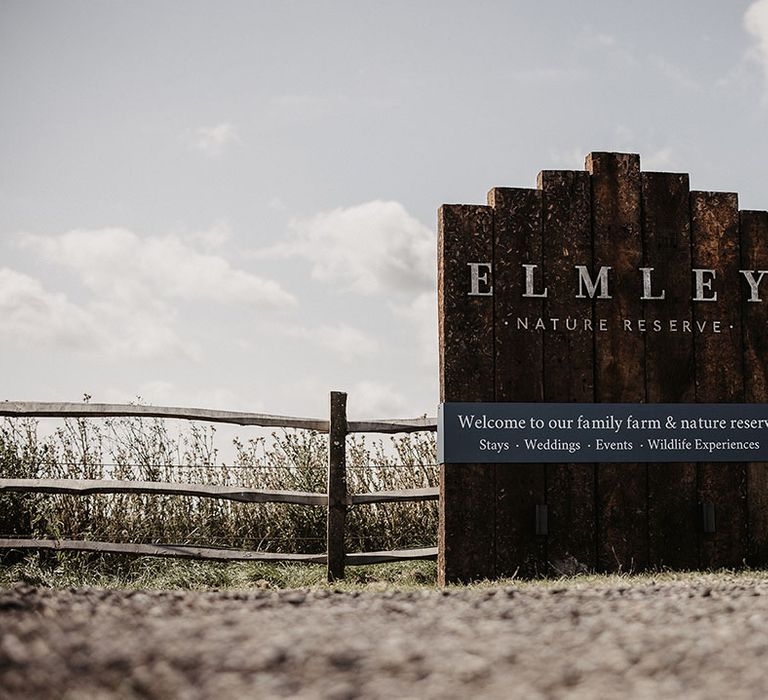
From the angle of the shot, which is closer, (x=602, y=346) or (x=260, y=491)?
(x=602, y=346)

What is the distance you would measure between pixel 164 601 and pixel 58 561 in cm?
487

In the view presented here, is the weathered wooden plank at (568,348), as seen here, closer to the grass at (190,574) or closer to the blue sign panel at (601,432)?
the blue sign panel at (601,432)

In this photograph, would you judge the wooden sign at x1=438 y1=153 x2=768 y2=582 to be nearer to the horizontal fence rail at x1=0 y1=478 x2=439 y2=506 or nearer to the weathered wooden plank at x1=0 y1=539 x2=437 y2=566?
the weathered wooden plank at x1=0 y1=539 x2=437 y2=566

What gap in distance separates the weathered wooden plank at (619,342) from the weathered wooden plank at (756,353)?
3.12ft

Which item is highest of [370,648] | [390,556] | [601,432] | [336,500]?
[601,432]

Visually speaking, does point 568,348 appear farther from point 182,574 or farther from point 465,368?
point 182,574

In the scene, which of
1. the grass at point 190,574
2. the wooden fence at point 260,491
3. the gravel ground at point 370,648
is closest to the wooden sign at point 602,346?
the grass at point 190,574

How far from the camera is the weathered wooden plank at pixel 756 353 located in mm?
7695

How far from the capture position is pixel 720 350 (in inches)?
306

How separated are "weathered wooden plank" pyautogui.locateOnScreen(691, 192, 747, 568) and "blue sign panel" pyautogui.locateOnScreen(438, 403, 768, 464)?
0.52 ft

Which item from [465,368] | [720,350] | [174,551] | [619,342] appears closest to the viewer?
[465,368]

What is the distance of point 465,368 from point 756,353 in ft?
8.31

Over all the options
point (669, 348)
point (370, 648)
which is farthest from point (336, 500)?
point (370, 648)

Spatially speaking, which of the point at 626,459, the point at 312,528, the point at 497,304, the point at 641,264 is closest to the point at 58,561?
the point at 312,528
